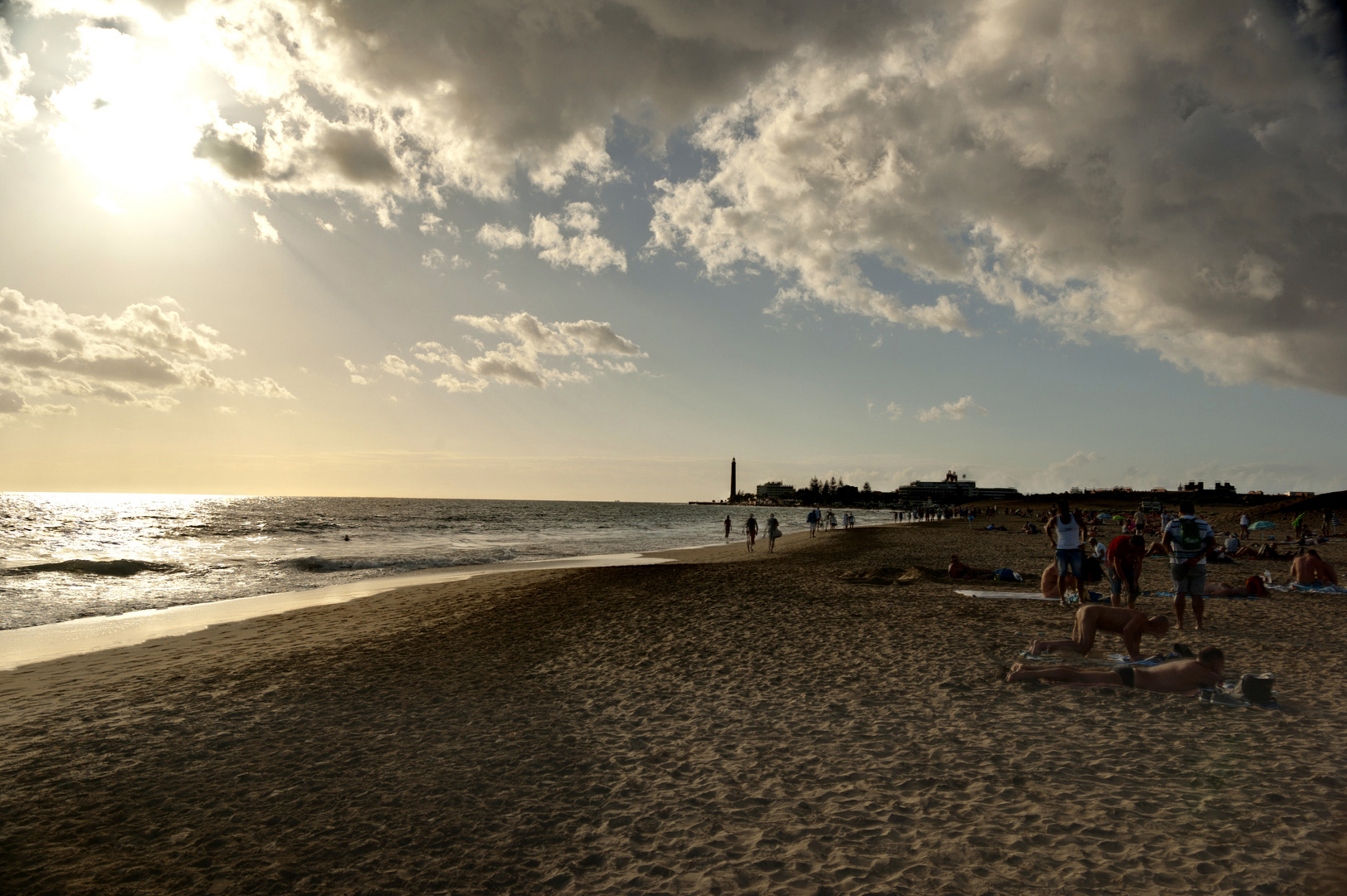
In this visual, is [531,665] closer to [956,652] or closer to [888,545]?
[956,652]

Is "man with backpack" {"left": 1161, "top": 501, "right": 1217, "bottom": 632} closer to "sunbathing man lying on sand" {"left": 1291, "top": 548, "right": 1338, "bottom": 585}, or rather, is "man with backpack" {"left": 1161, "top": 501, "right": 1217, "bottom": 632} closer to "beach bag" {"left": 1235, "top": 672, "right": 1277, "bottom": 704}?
"beach bag" {"left": 1235, "top": 672, "right": 1277, "bottom": 704}

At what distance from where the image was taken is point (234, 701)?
7.88 metres

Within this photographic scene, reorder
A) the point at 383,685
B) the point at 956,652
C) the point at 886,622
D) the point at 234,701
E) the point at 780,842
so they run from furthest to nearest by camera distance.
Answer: the point at 886,622, the point at 956,652, the point at 383,685, the point at 234,701, the point at 780,842

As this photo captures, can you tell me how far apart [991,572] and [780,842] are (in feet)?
51.8

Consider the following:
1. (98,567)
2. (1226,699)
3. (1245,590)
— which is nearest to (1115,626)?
(1226,699)

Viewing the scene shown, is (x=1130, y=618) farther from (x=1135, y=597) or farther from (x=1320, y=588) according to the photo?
(x=1320, y=588)

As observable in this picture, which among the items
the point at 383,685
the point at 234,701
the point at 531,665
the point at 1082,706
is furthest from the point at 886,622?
the point at 234,701

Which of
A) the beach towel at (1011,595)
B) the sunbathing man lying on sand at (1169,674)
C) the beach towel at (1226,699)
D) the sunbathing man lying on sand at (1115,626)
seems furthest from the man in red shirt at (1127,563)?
the beach towel at (1226,699)

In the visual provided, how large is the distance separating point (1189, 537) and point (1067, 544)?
2467mm

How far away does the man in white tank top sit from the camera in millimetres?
12062

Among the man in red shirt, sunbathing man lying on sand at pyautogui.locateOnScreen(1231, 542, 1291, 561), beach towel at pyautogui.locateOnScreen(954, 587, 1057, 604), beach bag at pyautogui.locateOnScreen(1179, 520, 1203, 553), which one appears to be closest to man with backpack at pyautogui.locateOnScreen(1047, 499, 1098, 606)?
the man in red shirt

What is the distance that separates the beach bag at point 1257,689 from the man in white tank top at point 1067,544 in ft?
17.7

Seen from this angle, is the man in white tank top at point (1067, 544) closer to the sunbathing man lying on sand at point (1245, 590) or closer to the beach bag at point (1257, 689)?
the sunbathing man lying on sand at point (1245, 590)

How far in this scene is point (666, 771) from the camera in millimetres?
5574
